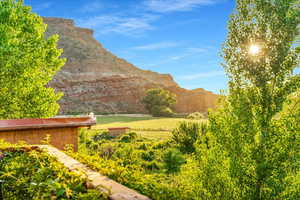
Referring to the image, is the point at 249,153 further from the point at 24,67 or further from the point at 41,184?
the point at 24,67

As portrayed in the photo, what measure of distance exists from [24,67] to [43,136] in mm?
8040

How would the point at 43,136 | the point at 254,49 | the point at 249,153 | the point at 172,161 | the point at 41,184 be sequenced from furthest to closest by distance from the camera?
the point at 254,49 → the point at 172,161 → the point at 43,136 → the point at 249,153 → the point at 41,184

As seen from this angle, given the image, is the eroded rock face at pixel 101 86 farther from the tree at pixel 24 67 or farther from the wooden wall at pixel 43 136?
the wooden wall at pixel 43 136

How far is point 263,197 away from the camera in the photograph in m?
4.64

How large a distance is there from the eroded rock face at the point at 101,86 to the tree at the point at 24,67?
7382 centimetres

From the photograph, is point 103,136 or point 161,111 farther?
point 161,111

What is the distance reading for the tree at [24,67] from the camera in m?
12.3

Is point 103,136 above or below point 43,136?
below

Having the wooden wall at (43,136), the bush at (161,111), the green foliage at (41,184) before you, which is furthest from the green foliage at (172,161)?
the bush at (161,111)

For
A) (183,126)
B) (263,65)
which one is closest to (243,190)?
(263,65)

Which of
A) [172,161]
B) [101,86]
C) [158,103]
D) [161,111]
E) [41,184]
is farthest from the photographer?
[101,86]

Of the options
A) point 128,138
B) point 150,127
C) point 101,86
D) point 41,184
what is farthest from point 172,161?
point 101,86

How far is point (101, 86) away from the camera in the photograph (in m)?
97.2

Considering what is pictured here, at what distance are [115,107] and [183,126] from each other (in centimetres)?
7657
